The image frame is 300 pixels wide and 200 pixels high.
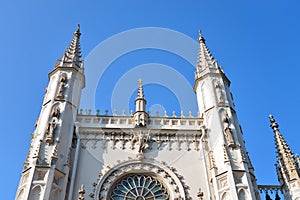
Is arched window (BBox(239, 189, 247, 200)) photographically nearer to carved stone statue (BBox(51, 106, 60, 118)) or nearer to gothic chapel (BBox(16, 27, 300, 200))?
gothic chapel (BBox(16, 27, 300, 200))

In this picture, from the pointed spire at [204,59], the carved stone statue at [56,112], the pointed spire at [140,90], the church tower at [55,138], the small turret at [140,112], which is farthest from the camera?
the pointed spire at [204,59]

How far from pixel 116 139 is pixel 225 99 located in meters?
7.50

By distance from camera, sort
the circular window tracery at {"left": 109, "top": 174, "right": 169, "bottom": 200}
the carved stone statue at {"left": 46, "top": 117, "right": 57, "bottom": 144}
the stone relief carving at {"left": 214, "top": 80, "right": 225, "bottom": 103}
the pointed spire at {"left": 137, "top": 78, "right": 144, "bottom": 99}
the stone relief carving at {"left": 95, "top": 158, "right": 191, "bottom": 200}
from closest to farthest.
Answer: the stone relief carving at {"left": 95, "top": 158, "right": 191, "bottom": 200} → the circular window tracery at {"left": 109, "top": 174, "right": 169, "bottom": 200} → the carved stone statue at {"left": 46, "top": 117, "right": 57, "bottom": 144} → the stone relief carving at {"left": 214, "top": 80, "right": 225, "bottom": 103} → the pointed spire at {"left": 137, "top": 78, "right": 144, "bottom": 99}

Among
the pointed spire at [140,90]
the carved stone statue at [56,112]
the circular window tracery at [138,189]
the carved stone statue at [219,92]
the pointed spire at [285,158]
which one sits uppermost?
the pointed spire at [140,90]

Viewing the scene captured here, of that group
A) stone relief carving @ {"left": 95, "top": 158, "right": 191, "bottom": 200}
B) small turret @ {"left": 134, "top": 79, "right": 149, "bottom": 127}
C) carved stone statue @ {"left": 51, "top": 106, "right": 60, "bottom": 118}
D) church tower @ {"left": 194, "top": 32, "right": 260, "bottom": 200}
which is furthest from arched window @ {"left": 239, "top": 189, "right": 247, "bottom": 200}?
carved stone statue @ {"left": 51, "top": 106, "right": 60, "bottom": 118}

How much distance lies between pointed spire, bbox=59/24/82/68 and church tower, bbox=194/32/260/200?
28.6ft

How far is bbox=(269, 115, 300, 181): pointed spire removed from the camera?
18.6 metres

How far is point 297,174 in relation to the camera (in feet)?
60.1

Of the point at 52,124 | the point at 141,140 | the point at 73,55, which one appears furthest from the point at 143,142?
the point at 73,55

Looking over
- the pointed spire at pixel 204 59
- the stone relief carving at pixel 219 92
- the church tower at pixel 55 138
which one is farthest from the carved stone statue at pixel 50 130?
the pointed spire at pixel 204 59

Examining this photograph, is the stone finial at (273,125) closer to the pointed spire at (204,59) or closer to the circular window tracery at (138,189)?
the pointed spire at (204,59)

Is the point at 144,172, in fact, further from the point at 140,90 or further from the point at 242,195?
the point at 140,90

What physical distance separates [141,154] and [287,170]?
28.7ft

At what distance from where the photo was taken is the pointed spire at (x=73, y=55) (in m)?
22.1
